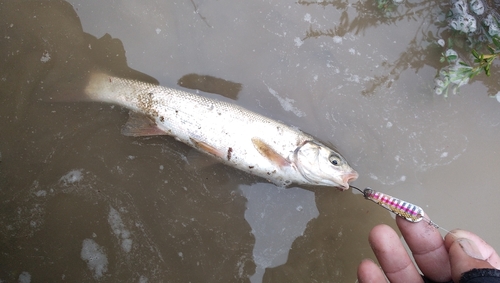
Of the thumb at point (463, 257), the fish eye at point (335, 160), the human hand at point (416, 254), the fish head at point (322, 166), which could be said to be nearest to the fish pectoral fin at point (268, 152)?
the fish head at point (322, 166)

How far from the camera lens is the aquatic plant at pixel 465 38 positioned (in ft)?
11.3

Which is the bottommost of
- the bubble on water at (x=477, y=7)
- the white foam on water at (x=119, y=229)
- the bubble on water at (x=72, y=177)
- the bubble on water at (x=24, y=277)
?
the bubble on water at (x=24, y=277)

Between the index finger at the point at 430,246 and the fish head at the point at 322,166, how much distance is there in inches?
24.1

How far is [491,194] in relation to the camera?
366 centimetres

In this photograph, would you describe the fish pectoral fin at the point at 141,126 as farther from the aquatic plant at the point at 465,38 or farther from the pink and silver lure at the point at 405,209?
the aquatic plant at the point at 465,38

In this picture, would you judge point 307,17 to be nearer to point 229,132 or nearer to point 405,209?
point 229,132

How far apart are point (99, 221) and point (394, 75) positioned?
11.5 feet

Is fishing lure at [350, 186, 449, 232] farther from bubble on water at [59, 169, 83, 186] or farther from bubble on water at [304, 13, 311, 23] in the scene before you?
bubble on water at [59, 169, 83, 186]

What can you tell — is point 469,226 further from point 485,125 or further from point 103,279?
point 103,279

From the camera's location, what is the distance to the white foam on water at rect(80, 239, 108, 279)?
3461mm

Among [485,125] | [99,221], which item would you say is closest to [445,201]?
[485,125]

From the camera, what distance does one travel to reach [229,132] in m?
3.38

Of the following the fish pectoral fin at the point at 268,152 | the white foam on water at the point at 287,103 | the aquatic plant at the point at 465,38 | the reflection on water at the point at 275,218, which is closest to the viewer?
the fish pectoral fin at the point at 268,152

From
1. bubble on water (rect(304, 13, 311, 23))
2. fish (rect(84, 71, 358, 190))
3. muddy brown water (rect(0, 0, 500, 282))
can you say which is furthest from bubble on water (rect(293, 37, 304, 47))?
fish (rect(84, 71, 358, 190))
